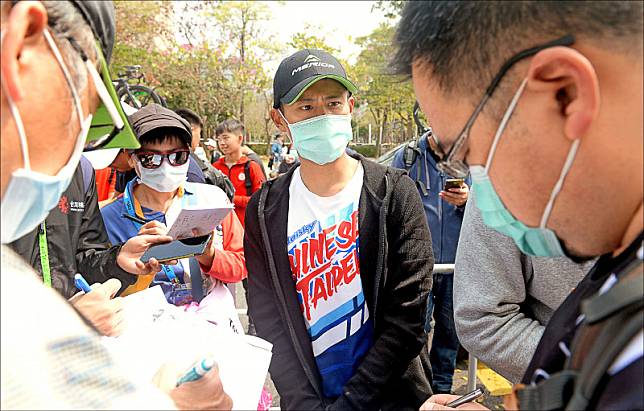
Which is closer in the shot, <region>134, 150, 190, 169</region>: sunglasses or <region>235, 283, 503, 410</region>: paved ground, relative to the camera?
<region>134, 150, 190, 169</region>: sunglasses

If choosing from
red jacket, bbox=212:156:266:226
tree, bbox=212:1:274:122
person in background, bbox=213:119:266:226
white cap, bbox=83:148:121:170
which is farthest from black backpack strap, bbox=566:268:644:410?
tree, bbox=212:1:274:122

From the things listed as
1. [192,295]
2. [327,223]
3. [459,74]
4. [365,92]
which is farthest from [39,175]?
[365,92]

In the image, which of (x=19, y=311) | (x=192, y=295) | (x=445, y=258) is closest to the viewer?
(x=19, y=311)

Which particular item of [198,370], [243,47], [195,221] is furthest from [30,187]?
[243,47]

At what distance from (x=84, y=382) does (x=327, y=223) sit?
145 cm

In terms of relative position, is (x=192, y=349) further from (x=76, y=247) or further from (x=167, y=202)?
(x=167, y=202)

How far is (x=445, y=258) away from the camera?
392cm

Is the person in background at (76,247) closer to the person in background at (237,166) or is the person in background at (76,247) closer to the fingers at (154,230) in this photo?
the fingers at (154,230)

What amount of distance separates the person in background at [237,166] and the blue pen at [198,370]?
4.70m

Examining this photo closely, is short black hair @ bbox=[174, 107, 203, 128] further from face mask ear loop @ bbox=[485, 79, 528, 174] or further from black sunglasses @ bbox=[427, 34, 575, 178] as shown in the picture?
face mask ear loop @ bbox=[485, 79, 528, 174]

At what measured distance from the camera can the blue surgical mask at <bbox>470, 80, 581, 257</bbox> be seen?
959 millimetres

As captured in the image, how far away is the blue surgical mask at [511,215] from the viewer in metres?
0.96

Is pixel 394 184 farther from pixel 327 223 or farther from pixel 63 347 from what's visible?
pixel 63 347

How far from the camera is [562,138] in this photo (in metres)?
0.89
